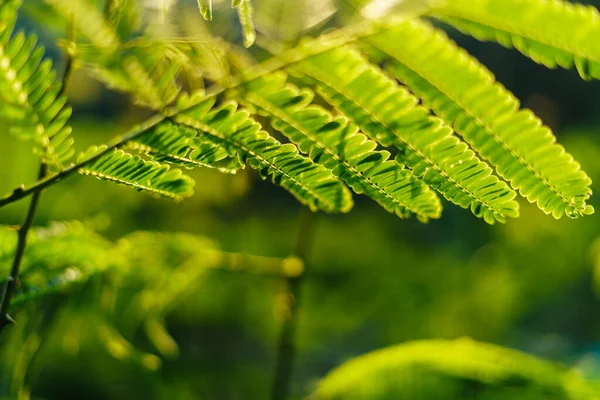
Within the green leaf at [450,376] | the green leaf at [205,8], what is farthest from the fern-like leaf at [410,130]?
the green leaf at [450,376]

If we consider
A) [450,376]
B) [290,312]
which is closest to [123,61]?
[290,312]

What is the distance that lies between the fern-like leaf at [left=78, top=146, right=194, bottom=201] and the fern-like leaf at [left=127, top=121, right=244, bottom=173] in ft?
0.04

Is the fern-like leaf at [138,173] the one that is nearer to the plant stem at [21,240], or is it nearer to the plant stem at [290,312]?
A: the plant stem at [21,240]

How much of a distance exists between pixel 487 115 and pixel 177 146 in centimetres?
24

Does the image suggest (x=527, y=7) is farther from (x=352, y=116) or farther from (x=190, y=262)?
(x=190, y=262)

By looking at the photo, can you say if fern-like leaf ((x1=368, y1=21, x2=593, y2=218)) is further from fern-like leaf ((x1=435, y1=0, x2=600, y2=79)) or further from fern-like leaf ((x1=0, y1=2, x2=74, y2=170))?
fern-like leaf ((x1=0, y1=2, x2=74, y2=170))

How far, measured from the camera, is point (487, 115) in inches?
17.4

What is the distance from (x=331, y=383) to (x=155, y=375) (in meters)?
1.87

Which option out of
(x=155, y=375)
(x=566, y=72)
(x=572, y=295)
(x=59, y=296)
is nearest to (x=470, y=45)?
(x=566, y=72)

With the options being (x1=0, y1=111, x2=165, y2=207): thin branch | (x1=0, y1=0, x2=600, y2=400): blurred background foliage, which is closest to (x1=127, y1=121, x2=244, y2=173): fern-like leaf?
(x1=0, y1=111, x2=165, y2=207): thin branch

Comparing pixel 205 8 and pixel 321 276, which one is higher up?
pixel 321 276

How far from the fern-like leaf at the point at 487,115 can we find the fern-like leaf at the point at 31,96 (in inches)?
9.8

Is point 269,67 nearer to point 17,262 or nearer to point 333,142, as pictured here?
point 333,142

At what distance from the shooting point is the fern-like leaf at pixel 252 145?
0.45m
